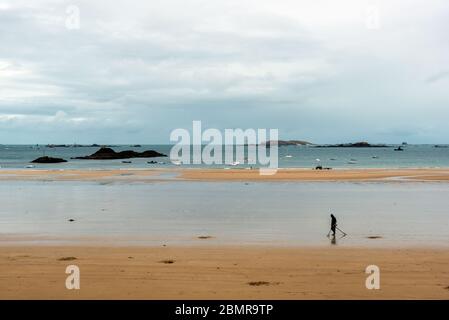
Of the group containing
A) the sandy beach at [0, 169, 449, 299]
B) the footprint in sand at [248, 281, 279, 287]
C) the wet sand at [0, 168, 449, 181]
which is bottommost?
the footprint in sand at [248, 281, 279, 287]

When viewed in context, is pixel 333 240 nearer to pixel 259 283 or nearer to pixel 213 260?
pixel 213 260

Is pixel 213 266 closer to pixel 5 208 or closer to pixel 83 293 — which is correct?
pixel 83 293

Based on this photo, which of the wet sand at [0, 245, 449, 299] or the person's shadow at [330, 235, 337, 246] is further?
the person's shadow at [330, 235, 337, 246]

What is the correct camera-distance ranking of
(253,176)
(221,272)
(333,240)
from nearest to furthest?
(221,272) < (333,240) < (253,176)

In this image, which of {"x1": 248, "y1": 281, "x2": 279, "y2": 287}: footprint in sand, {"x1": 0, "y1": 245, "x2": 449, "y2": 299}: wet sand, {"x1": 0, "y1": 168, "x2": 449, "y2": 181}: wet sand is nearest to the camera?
{"x1": 0, "y1": 245, "x2": 449, "y2": 299}: wet sand

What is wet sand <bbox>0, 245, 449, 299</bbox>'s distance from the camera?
12.5 m

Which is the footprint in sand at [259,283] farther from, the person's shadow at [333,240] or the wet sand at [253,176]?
the wet sand at [253,176]

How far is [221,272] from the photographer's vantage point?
14.4 m

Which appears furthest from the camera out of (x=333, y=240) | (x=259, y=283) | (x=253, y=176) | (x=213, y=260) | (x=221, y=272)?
(x=253, y=176)

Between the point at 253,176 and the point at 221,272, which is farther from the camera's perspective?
the point at 253,176

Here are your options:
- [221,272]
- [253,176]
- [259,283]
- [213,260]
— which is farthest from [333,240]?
[253,176]

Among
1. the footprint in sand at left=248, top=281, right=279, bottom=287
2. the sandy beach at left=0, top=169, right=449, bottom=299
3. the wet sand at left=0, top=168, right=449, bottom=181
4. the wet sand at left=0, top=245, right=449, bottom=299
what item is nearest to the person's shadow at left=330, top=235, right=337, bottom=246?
the sandy beach at left=0, top=169, right=449, bottom=299

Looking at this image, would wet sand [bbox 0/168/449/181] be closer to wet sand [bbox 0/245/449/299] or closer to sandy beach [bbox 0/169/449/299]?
sandy beach [bbox 0/169/449/299]

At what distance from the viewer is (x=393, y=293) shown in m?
12.4
